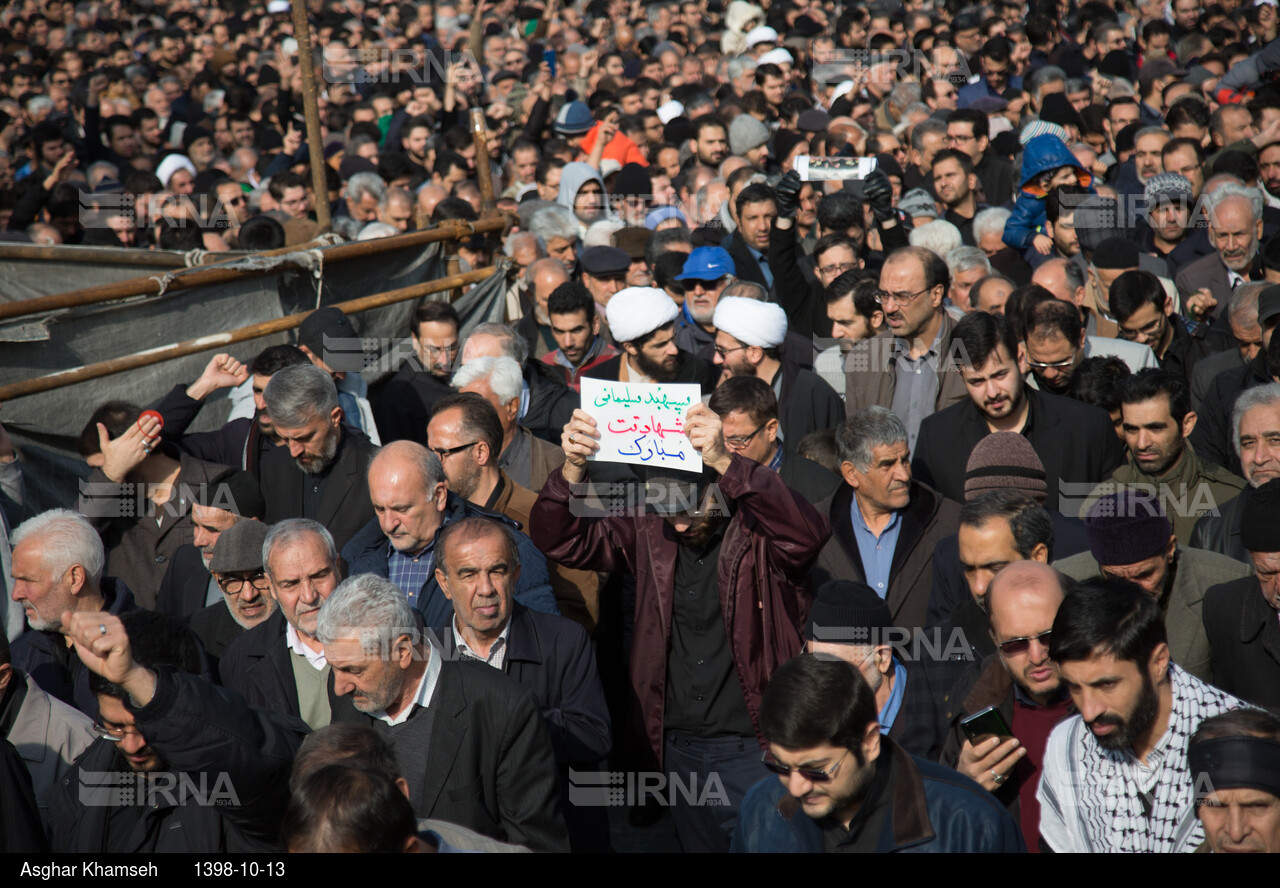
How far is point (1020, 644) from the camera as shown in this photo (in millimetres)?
3797

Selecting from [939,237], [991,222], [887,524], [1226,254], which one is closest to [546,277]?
[939,237]

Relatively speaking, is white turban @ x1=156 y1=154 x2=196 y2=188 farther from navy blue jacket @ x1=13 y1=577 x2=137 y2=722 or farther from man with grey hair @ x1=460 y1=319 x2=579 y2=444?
navy blue jacket @ x1=13 y1=577 x2=137 y2=722

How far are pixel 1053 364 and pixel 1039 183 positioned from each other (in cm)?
272

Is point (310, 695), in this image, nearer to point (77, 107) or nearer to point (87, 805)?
point (87, 805)

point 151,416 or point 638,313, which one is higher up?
point 638,313

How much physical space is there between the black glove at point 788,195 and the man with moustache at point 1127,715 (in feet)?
16.6

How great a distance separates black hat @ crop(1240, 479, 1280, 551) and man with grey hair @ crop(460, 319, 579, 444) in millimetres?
3541

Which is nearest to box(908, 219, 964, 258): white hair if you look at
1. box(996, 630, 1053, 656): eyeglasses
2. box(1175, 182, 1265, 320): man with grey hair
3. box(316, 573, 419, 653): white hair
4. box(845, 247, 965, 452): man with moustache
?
box(1175, 182, 1265, 320): man with grey hair

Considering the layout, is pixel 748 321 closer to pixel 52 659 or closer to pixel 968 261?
pixel 968 261

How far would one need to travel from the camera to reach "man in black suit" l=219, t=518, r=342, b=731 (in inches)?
178

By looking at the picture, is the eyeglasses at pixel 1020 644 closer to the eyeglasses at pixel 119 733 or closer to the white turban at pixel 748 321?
the eyeglasses at pixel 119 733

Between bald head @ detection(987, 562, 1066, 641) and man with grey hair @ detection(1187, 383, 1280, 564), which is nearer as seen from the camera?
bald head @ detection(987, 562, 1066, 641)

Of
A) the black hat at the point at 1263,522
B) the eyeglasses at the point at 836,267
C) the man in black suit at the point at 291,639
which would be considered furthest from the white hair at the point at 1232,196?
the man in black suit at the point at 291,639
